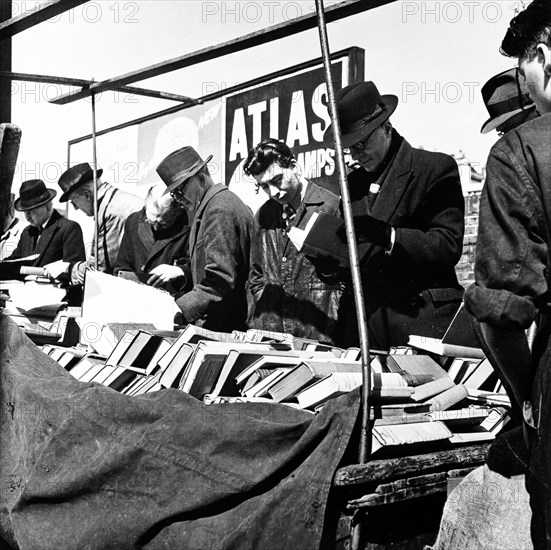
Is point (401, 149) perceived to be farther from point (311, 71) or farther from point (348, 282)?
point (311, 71)

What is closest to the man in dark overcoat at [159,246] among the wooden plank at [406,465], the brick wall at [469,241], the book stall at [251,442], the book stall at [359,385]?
the book stall at [359,385]

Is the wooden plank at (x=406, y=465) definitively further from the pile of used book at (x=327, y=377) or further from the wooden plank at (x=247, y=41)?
the wooden plank at (x=247, y=41)

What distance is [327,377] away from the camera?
2.39 meters

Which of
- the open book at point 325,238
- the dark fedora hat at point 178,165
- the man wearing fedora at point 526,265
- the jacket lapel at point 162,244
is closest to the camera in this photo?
the man wearing fedora at point 526,265

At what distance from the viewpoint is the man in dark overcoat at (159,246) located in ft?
15.4

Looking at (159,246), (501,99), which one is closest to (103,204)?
(159,246)

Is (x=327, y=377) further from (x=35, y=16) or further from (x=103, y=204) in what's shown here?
(x=103, y=204)

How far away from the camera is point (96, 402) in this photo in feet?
8.15

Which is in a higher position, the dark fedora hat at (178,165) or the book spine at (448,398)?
the dark fedora hat at (178,165)

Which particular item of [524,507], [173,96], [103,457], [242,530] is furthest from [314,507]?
[173,96]

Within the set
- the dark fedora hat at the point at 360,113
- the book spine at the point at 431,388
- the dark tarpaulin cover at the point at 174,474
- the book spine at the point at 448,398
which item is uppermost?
the dark fedora hat at the point at 360,113

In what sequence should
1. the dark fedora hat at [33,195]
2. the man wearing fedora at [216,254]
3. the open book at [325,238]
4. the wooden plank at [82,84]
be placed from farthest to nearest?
the dark fedora hat at [33,195]
the wooden plank at [82,84]
the man wearing fedora at [216,254]
the open book at [325,238]

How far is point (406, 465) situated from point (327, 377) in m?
0.42

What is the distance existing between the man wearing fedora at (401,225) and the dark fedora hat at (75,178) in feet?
11.9
